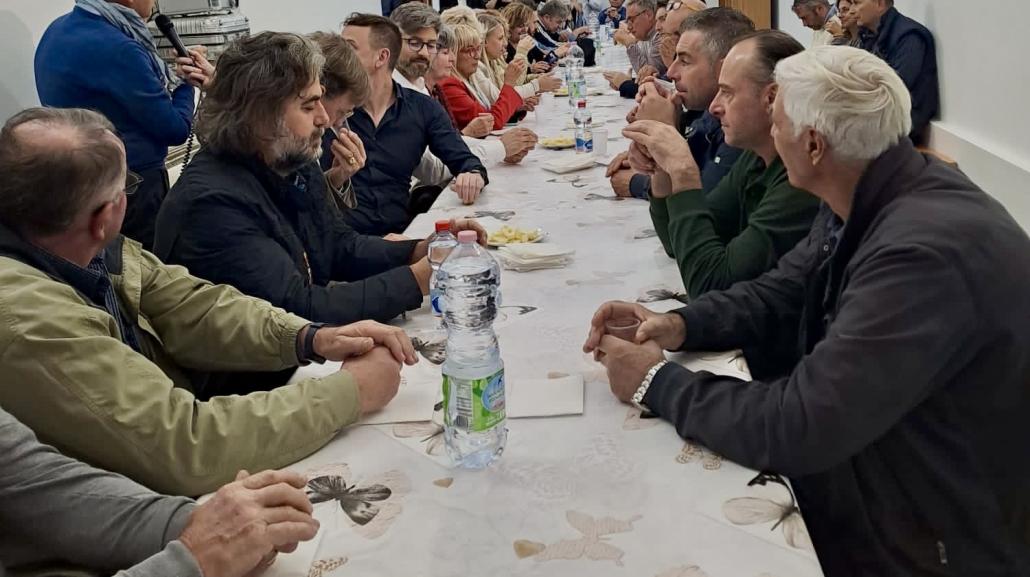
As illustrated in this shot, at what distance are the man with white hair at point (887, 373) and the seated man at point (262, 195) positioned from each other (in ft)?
2.25

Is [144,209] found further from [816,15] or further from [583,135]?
[816,15]

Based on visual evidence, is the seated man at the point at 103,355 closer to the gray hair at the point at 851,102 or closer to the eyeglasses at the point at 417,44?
the gray hair at the point at 851,102

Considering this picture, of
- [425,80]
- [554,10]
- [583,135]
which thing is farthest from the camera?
[554,10]

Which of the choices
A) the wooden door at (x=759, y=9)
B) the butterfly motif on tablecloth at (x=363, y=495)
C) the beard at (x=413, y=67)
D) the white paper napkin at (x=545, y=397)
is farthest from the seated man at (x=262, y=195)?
the wooden door at (x=759, y=9)

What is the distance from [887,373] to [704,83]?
5.55 ft

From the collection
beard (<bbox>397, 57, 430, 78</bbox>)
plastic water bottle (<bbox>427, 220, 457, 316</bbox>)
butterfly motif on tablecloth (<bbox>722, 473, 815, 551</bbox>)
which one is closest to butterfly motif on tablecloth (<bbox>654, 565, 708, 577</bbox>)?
butterfly motif on tablecloth (<bbox>722, 473, 815, 551</bbox>)

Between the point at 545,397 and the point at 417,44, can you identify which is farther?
the point at 417,44

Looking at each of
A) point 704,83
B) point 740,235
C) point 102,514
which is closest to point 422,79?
point 704,83

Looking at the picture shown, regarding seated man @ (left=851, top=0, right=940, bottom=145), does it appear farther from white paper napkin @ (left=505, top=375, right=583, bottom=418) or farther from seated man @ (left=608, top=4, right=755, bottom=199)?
white paper napkin @ (left=505, top=375, right=583, bottom=418)

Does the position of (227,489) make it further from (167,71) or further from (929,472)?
(167,71)

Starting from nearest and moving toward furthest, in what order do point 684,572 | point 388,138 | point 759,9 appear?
point 684,572 → point 388,138 → point 759,9

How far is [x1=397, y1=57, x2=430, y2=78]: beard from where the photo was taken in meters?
3.75

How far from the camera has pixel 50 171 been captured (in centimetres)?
120

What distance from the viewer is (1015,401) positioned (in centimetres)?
118
